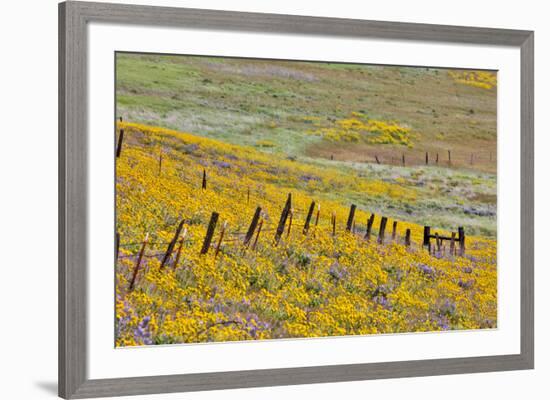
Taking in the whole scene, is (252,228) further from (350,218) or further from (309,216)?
(350,218)

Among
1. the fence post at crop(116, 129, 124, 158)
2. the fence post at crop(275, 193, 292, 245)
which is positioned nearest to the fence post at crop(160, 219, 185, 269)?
the fence post at crop(116, 129, 124, 158)

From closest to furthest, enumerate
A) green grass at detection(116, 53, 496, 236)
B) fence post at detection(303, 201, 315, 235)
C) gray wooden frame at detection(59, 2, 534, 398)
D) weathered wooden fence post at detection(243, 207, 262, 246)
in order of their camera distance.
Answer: gray wooden frame at detection(59, 2, 534, 398) → green grass at detection(116, 53, 496, 236) → weathered wooden fence post at detection(243, 207, 262, 246) → fence post at detection(303, 201, 315, 235)

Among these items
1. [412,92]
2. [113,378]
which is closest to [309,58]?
[412,92]

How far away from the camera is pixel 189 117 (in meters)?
8.98

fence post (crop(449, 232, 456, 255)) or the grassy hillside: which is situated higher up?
the grassy hillside

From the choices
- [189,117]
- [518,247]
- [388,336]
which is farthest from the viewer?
[518,247]

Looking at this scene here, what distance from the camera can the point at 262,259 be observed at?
917 cm

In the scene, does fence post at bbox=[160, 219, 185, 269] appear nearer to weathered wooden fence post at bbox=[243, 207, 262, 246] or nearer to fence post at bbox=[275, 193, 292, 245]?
weathered wooden fence post at bbox=[243, 207, 262, 246]

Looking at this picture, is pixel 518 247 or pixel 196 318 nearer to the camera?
pixel 196 318

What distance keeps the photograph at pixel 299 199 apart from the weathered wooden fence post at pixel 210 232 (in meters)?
0.02

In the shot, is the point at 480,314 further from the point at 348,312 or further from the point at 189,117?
the point at 189,117

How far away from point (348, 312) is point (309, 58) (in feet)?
7.59

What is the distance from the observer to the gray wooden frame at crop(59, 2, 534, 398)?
8.27m

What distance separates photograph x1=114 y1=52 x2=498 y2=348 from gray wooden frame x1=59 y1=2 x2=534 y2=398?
310mm
